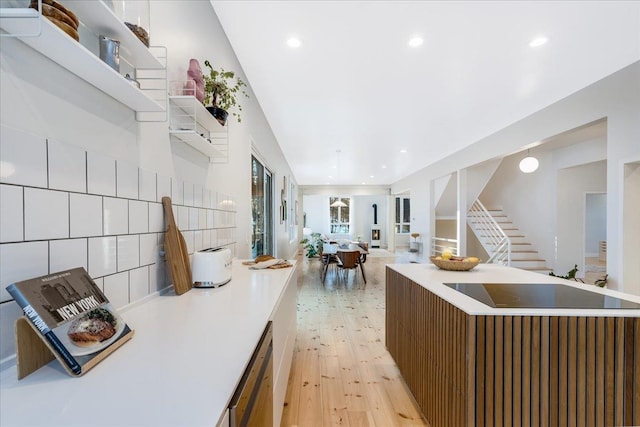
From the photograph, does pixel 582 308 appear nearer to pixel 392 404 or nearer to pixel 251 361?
pixel 392 404

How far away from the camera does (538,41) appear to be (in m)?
2.31

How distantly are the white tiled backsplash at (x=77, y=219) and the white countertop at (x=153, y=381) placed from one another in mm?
188

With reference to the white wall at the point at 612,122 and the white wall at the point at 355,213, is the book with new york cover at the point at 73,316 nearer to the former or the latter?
the white wall at the point at 612,122

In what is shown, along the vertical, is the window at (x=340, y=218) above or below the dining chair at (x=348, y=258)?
above

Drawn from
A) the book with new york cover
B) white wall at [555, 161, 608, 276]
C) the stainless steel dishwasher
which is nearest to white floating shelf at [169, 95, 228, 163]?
the book with new york cover

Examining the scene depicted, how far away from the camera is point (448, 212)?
26.0ft

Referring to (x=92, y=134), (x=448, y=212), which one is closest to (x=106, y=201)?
(x=92, y=134)

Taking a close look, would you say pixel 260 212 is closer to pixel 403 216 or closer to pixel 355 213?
pixel 355 213

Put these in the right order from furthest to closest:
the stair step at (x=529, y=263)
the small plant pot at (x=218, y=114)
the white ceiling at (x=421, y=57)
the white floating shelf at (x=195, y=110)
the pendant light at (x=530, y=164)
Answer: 1. the stair step at (x=529, y=263)
2. the pendant light at (x=530, y=164)
3. the white ceiling at (x=421, y=57)
4. the small plant pot at (x=218, y=114)
5. the white floating shelf at (x=195, y=110)

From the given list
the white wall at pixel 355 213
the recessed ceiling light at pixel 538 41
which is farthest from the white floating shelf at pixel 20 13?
the white wall at pixel 355 213

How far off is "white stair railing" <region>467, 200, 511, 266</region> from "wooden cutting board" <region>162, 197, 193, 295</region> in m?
6.05

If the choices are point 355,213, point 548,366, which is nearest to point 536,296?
point 548,366

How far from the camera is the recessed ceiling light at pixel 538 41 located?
2273mm

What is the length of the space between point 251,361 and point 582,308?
1.42 m
